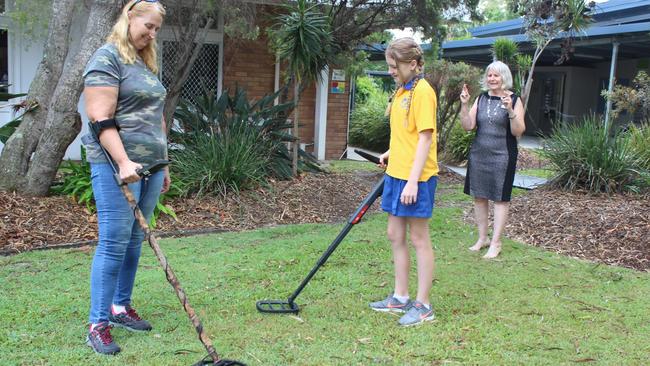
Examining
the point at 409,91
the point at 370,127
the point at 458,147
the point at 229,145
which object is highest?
the point at 409,91

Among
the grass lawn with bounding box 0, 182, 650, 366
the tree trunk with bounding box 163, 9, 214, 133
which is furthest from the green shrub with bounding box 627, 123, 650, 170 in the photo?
→ the tree trunk with bounding box 163, 9, 214, 133

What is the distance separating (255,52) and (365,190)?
4020mm

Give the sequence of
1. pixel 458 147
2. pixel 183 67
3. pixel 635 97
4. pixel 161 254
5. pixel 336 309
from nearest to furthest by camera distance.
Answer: pixel 161 254 < pixel 336 309 < pixel 183 67 < pixel 635 97 < pixel 458 147

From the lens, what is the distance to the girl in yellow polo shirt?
3770 millimetres

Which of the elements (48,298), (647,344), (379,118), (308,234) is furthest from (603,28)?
(48,298)

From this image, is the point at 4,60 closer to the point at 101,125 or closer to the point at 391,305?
the point at 101,125

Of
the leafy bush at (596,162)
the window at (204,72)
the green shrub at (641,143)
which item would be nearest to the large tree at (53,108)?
the window at (204,72)

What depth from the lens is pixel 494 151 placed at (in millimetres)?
5613

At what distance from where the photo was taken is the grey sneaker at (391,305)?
4.20 meters

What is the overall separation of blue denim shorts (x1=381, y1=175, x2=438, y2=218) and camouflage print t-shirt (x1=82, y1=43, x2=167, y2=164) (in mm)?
1457

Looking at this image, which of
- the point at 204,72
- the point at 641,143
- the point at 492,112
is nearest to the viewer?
the point at 492,112

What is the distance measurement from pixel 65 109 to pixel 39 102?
2.09 ft

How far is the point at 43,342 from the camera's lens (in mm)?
3510

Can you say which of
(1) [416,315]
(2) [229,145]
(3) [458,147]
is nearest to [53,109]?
(2) [229,145]
